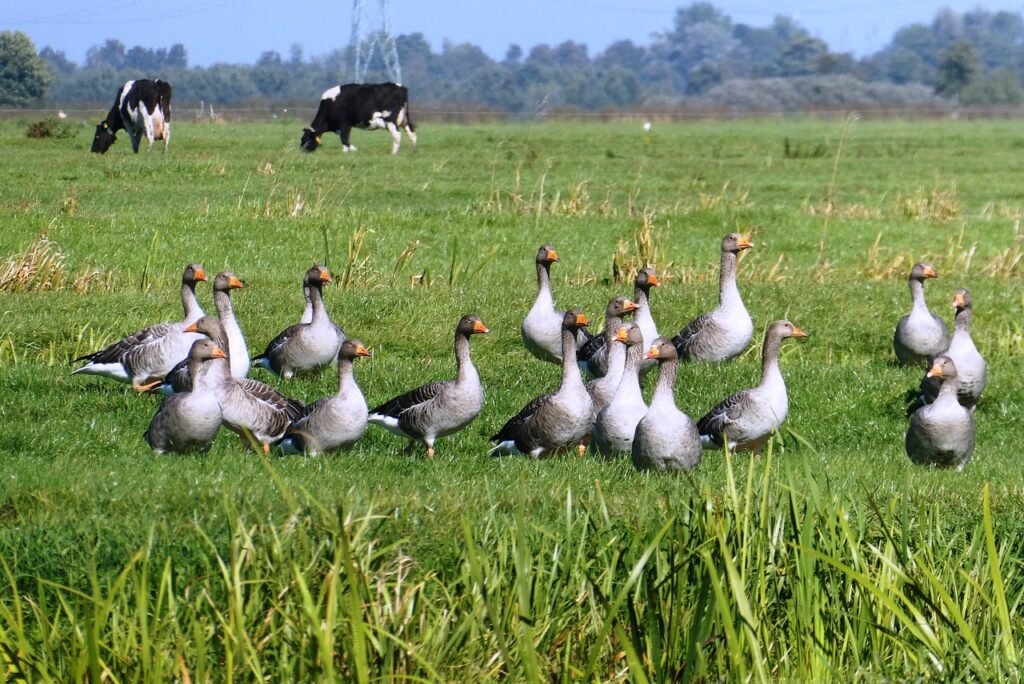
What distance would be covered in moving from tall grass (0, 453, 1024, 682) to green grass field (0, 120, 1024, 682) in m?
0.03

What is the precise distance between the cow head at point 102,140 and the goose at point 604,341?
25.7 m

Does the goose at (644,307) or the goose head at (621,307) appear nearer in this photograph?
the goose head at (621,307)

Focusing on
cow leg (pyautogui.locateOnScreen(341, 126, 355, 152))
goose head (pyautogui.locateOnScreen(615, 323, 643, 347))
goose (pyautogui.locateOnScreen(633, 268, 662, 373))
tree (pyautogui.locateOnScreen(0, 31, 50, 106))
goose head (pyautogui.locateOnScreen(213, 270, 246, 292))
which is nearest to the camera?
goose head (pyautogui.locateOnScreen(615, 323, 643, 347))

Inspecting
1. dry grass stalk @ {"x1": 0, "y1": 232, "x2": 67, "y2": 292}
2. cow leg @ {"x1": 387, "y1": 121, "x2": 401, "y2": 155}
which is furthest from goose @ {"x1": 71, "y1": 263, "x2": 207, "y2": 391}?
cow leg @ {"x1": 387, "y1": 121, "x2": 401, "y2": 155}

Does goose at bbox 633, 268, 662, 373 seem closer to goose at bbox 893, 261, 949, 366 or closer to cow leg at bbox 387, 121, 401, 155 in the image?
goose at bbox 893, 261, 949, 366

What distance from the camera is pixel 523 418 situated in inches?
395

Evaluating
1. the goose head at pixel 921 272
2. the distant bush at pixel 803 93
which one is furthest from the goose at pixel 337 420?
the distant bush at pixel 803 93

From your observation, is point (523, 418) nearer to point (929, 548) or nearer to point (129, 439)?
point (129, 439)

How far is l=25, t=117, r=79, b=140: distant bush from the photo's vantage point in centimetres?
3881

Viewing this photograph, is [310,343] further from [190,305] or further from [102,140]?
[102,140]

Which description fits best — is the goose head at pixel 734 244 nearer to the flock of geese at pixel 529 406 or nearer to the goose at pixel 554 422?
the flock of geese at pixel 529 406

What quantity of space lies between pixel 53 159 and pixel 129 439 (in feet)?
79.8

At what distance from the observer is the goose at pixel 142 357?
12047mm

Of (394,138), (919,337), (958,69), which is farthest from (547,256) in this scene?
(958,69)
